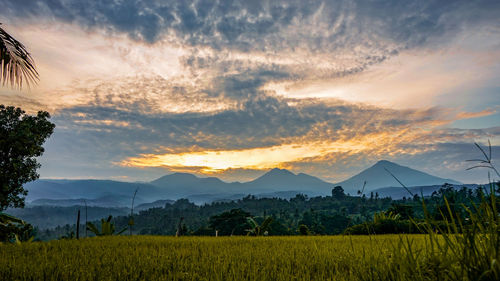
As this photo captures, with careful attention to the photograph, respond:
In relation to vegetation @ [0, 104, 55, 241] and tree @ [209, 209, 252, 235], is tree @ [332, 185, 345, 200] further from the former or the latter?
vegetation @ [0, 104, 55, 241]

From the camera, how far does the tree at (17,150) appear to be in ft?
91.0

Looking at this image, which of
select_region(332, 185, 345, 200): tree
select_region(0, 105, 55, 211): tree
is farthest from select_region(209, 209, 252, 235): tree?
select_region(332, 185, 345, 200): tree

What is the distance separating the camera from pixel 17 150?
28.5 meters

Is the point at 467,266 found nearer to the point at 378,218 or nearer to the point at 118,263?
the point at 118,263

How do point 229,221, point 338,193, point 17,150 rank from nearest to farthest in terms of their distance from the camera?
1. point 17,150
2. point 229,221
3. point 338,193

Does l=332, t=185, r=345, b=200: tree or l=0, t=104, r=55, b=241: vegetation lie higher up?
l=0, t=104, r=55, b=241: vegetation

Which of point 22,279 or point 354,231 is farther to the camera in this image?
point 354,231

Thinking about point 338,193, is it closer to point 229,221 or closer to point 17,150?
point 229,221

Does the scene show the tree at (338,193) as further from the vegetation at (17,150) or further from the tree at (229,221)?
the vegetation at (17,150)

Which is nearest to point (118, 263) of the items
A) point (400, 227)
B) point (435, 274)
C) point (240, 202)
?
point (435, 274)

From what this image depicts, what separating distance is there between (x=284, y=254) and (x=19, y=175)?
3197cm

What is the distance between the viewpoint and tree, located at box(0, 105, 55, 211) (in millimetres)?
27731

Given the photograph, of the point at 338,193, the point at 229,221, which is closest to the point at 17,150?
the point at 229,221

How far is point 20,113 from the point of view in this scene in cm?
3095
